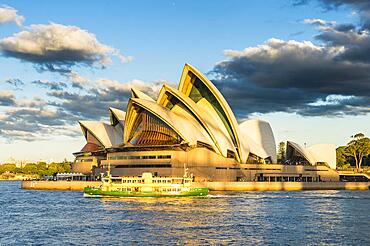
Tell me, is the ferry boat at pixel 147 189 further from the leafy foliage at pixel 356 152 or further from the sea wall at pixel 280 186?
the leafy foliage at pixel 356 152

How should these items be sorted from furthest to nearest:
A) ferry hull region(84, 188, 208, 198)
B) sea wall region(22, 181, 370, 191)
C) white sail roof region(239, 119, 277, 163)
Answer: white sail roof region(239, 119, 277, 163) < sea wall region(22, 181, 370, 191) < ferry hull region(84, 188, 208, 198)

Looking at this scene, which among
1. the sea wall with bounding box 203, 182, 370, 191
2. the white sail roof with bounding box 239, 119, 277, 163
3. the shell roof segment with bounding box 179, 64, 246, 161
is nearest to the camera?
the sea wall with bounding box 203, 182, 370, 191

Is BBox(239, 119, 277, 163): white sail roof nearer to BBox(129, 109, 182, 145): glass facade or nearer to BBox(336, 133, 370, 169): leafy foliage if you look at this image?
BBox(129, 109, 182, 145): glass facade

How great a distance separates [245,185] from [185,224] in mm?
55272

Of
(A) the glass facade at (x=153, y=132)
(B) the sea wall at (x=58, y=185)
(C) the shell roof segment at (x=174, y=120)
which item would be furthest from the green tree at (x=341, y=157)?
(B) the sea wall at (x=58, y=185)

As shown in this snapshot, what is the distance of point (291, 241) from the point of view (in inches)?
1415

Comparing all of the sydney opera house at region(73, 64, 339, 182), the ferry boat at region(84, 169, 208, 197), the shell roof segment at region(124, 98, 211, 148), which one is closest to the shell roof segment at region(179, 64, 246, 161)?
the sydney opera house at region(73, 64, 339, 182)

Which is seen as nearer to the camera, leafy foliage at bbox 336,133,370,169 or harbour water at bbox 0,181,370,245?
harbour water at bbox 0,181,370,245

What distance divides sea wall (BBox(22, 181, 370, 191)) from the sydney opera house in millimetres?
4930

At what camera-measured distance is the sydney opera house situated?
9731 centimetres

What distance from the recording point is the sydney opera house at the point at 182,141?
97312mm

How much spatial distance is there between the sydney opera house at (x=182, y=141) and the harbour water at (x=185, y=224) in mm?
34852

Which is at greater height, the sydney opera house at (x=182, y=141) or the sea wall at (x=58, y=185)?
the sydney opera house at (x=182, y=141)

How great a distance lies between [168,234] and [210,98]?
220 ft
